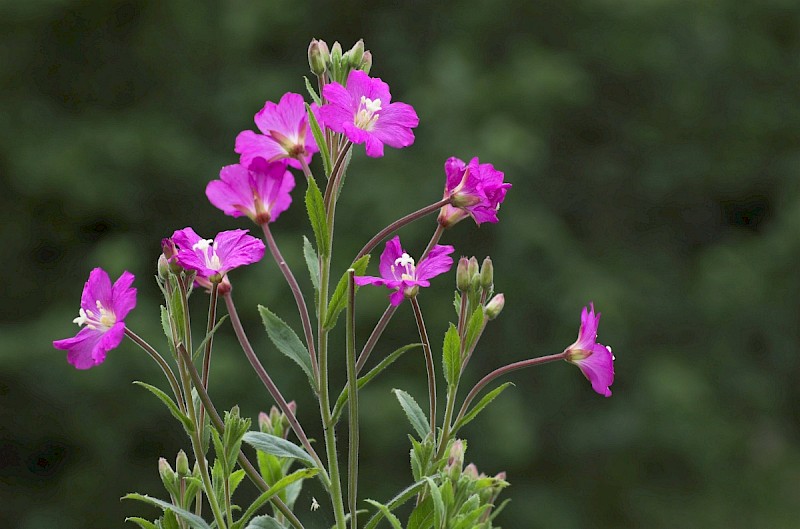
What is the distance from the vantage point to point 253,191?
771mm

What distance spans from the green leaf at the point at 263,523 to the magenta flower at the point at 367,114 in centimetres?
24

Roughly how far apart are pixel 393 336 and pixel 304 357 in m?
3.63

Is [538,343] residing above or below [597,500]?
above

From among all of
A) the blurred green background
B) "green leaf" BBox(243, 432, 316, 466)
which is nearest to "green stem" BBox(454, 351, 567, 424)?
"green leaf" BBox(243, 432, 316, 466)

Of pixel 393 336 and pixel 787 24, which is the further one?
pixel 787 24

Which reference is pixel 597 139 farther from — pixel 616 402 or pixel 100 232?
pixel 100 232

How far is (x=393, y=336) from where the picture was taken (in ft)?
14.3

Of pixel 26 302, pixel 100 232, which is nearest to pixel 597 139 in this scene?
pixel 100 232

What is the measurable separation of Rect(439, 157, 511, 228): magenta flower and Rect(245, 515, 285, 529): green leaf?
0.75 feet

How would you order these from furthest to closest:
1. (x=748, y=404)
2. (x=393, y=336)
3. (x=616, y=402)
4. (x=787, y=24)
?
(x=787, y=24)
(x=748, y=404)
(x=616, y=402)
(x=393, y=336)

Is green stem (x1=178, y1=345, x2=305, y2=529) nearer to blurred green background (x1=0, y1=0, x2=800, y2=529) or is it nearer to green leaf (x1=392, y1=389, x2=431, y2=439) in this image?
green leaf (x1=392, y1=389, x2=431, y2=439)

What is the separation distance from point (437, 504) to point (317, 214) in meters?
0.19

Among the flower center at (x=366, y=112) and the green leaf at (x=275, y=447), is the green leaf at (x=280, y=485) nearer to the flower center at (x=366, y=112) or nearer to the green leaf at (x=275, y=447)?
the green leaf at (x=275, y=447)

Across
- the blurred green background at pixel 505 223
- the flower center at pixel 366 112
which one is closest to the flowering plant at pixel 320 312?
the flower center at pixel 366 112
